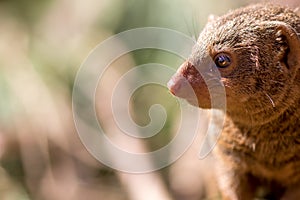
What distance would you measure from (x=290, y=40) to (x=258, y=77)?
0.17 m

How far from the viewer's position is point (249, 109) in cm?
258

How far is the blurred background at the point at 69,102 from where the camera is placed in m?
3.64

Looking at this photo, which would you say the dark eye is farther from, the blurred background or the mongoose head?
the blurred background

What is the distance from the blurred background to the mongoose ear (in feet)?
3.07

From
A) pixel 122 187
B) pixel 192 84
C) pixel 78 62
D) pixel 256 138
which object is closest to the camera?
pixel 192 84

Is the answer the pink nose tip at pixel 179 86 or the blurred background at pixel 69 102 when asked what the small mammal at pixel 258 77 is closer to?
the pink nose tip at pixel 179 86

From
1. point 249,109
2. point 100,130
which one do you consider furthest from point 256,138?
point 100,130

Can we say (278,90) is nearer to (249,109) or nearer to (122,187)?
(249,109)

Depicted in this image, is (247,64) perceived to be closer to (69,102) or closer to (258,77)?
(258,77)

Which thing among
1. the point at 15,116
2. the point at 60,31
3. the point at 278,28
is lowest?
the point at 15,116

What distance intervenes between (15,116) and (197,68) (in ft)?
4.85

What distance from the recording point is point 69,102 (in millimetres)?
3896

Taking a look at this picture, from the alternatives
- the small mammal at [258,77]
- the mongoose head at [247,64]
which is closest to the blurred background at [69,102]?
the small mammal at [258,77]

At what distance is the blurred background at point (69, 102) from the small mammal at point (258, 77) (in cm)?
70
